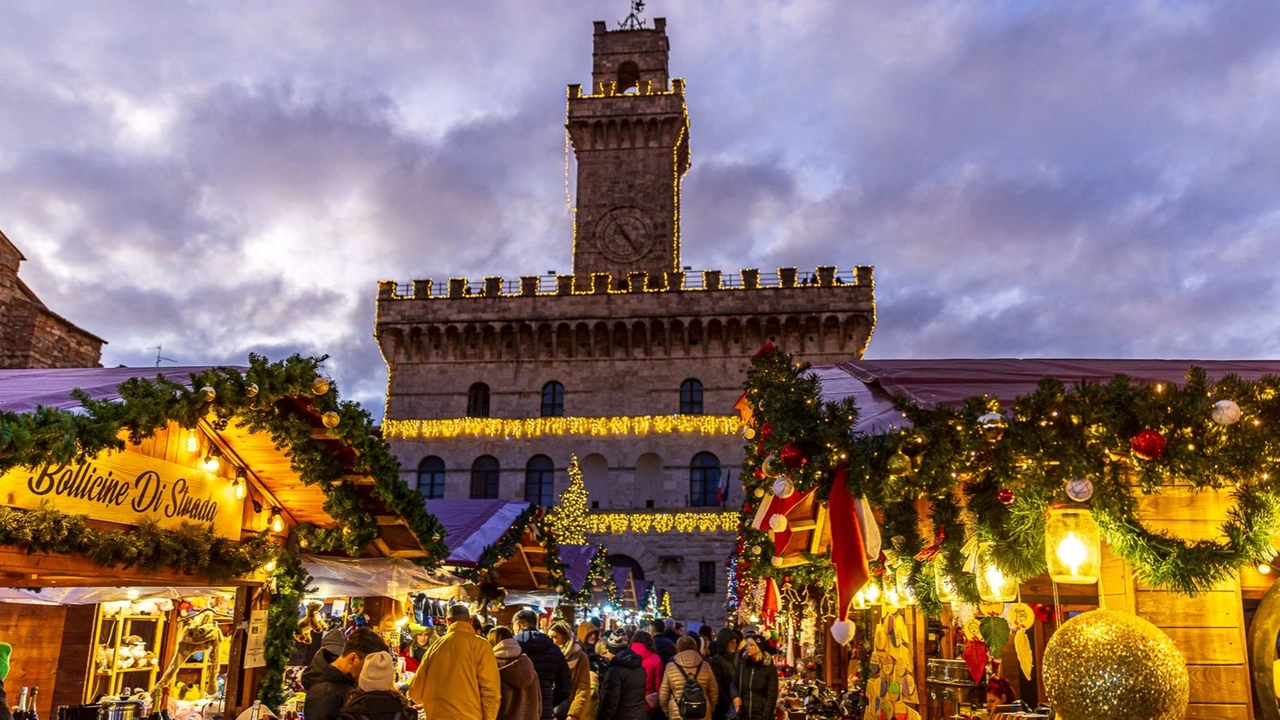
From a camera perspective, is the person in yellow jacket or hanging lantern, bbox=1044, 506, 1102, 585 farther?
the person in yellow jacket

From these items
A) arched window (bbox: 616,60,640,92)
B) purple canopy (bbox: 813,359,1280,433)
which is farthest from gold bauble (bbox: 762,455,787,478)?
arched window (bbox: 616,60,640,92)

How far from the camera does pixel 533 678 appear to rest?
21.0 feet

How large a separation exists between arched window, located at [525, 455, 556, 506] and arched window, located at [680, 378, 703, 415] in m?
4.48

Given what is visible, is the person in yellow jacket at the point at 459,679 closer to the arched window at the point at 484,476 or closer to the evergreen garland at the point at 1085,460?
the evergreen garland at the point at 1085,460

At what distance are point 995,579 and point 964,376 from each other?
1475mm

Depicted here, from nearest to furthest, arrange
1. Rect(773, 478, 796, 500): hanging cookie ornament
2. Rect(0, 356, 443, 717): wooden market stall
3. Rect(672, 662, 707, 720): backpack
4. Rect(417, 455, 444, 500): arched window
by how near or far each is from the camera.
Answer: Rect(0, 356, 443, 717): wooden market stall
Rect(773, 478, 796, 500): hanging cookie ornament
Rect(672, 662, 707, 720): backpack
Rect(417, 455, 444, 500): arched window

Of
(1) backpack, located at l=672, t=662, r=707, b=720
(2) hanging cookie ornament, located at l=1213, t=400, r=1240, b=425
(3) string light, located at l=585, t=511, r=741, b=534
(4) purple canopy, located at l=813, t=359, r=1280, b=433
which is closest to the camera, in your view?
(2) hanging cookie ornament, located at l=1213, t=400, r=1240, b=425

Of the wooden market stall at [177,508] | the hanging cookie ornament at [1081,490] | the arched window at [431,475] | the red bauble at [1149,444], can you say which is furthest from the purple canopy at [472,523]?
the arched window at [431,475]

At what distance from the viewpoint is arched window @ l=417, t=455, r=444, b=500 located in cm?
2691

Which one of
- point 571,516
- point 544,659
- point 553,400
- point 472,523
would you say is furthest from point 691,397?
point 544,659

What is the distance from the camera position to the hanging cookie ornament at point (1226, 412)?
12.2ft

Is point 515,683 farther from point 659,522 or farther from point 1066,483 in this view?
point 659,522

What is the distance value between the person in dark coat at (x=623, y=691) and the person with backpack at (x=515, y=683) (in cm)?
96

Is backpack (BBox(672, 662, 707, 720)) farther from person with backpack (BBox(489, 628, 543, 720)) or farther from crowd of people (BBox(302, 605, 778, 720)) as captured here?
person with backpack (BBox(489, 628, 543, 720))
